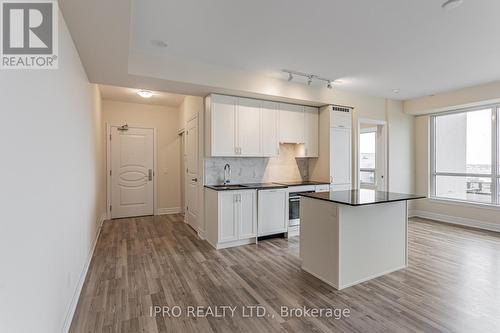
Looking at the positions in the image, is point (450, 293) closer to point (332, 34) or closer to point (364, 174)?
point (332, 34)

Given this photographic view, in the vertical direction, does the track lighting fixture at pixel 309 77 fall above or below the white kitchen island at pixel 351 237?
above

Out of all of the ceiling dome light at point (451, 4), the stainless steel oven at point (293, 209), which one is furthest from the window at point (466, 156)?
the ceiling dome light at point (451, 4)

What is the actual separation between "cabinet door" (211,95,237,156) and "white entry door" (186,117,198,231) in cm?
72

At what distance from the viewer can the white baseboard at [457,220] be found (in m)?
5.03

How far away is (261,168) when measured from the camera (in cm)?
510

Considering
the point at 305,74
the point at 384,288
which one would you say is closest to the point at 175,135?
the point at 305,74

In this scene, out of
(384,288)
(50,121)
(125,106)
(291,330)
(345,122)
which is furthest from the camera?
(125,106)

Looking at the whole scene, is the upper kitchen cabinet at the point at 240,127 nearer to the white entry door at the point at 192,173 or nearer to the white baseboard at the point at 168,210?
the white entry door at the point at 192,173

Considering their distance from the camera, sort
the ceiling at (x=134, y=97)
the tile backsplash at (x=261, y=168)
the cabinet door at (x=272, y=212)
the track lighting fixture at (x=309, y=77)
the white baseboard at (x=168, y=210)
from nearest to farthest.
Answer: the track lighting fixture at (x=309, y=77), the cabinet door at (x=272, y=212), the tile backsplash at (x=261, y=168), the ceiling at (x=134, y=97), the white baseboard at (x=168, y=210)

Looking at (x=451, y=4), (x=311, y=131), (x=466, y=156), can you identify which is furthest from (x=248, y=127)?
(x=466, y=156)

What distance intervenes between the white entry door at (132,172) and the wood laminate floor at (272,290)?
193cm

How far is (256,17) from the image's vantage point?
254 cm

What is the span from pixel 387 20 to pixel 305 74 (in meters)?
1.71

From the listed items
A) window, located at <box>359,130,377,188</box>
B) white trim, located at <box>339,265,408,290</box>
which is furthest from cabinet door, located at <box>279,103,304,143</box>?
window, located at <box>359,130,377,188</box>
